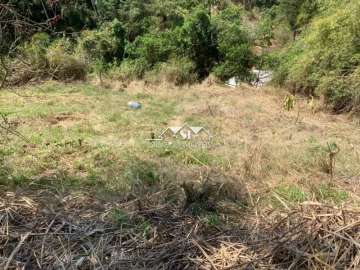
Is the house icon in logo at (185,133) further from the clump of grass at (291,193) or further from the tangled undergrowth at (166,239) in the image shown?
the tangled undergrowth at (166,239)

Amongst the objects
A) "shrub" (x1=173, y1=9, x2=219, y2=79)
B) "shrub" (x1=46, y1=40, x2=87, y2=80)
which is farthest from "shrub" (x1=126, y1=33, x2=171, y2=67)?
"shrub" (x1=46, y1=40, x2=87, y2=80)

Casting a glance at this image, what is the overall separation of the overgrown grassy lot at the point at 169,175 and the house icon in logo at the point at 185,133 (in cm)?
15

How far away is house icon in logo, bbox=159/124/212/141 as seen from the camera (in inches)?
230

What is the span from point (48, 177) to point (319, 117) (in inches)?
207

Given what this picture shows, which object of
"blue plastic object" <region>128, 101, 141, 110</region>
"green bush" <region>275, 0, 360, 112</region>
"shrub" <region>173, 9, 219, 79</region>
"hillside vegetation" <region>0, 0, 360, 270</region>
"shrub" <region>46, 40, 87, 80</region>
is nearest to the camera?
"hillside vegetation" <region>0, 0, 360, 270</region>

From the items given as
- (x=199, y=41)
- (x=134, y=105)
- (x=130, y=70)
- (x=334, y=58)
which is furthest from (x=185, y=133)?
(x=199, y=41)

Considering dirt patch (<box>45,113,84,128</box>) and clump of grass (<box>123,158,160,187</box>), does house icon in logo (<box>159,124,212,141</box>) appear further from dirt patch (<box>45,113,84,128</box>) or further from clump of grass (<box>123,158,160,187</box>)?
dirt patch (<box>45,113,84,128</box>)

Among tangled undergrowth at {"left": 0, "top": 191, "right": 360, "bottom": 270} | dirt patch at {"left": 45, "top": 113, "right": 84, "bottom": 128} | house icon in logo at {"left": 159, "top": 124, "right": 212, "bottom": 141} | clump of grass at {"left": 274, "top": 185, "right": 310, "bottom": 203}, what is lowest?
dirt patch at {"left": 45, "top": 113, "right": 84, "bottom": 128}

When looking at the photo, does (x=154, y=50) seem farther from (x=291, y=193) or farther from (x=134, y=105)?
(x=291, y=193)

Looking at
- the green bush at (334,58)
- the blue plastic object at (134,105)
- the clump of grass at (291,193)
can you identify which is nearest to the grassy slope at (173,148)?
the clump of grass at (291,193)

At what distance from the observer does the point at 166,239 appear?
248cm

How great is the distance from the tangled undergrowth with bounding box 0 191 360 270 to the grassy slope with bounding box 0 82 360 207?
27.3 inches

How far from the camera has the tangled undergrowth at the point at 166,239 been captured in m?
2.28

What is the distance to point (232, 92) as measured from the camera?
9164mm
